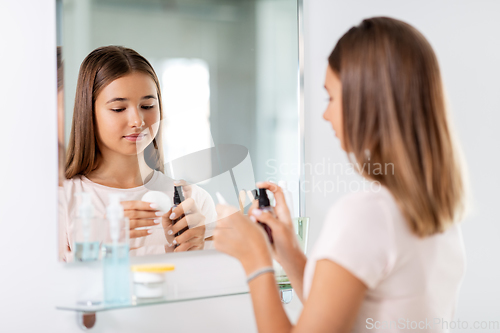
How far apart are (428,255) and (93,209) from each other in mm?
669

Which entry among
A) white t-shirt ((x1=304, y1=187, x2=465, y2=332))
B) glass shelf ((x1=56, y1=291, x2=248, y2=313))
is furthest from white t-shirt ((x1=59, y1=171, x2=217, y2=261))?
white t-shirt ((x1=304, y1=187, x2=465, y2=332))

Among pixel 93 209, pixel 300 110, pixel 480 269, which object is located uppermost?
pixel 300 110

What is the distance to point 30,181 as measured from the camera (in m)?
0.97

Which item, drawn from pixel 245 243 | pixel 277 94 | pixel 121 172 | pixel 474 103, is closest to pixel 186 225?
pixel 121 172

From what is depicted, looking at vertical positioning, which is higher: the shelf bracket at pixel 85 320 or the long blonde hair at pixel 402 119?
the long blonde hair at pixel 402 119

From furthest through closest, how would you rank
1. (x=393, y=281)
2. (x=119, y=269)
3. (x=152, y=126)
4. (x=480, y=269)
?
1. (x=480, y=269)
2. (x=152, y=126)
3. (x=119, y=269)
4. (x=393, y=281)

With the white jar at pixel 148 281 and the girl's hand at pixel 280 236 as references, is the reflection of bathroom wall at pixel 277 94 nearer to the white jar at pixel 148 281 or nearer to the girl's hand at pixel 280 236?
the girl's hand at pixel 280 236

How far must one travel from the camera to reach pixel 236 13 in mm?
1172

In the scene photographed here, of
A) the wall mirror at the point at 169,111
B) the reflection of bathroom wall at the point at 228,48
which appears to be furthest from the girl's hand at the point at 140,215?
the reflection of bathroom wall at the point at 228,48

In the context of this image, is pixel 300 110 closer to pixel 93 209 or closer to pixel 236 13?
pixel 236 13

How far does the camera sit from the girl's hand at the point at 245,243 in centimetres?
82

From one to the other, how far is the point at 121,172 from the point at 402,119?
613 millimetres

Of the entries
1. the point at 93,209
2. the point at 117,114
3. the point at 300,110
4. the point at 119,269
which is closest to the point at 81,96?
the point at 117,114

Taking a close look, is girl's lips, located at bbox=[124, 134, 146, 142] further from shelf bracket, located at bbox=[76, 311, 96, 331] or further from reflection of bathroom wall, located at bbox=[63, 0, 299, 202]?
shelf bracket, located at bbox=[76, 311, 96, 331]
